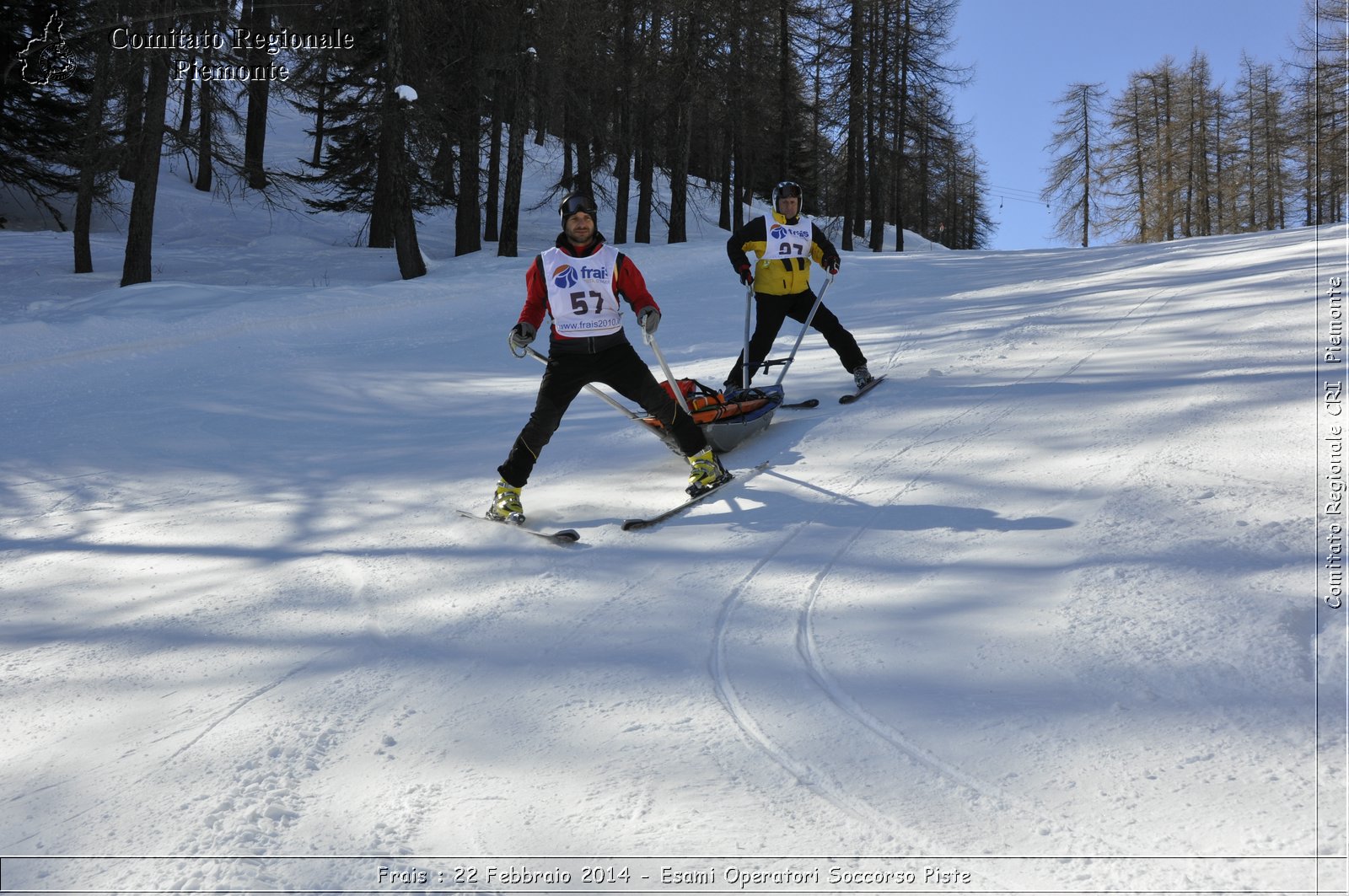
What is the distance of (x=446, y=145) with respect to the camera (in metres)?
22.4

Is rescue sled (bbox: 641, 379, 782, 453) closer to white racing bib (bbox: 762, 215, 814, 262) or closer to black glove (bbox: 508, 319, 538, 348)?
black glove (bbox: 508, 319, 538, 348)

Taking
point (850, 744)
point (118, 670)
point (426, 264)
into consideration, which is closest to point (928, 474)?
point (850, 744)

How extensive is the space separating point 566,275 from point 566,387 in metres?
0.70

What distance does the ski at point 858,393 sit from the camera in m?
7.89

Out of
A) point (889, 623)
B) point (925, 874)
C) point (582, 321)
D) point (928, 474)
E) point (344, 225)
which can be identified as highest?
point (344, 225)

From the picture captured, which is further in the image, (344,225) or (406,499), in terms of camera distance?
(344,225)

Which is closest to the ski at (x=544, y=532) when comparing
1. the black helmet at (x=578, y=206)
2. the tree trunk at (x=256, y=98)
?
the black helmet at (x=578, y=206)

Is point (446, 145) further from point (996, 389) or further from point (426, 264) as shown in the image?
point (996, 389)

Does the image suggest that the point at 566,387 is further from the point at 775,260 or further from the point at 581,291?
the point at 775,260

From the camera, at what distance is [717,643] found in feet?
12.5

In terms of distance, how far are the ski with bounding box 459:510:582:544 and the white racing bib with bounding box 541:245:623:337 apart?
123cm

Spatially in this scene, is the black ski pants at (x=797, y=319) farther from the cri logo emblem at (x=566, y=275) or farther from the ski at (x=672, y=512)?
the cri logo emblem at (x=566, y=275)

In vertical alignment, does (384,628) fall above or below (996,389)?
below

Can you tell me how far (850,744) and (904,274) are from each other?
14.2m
